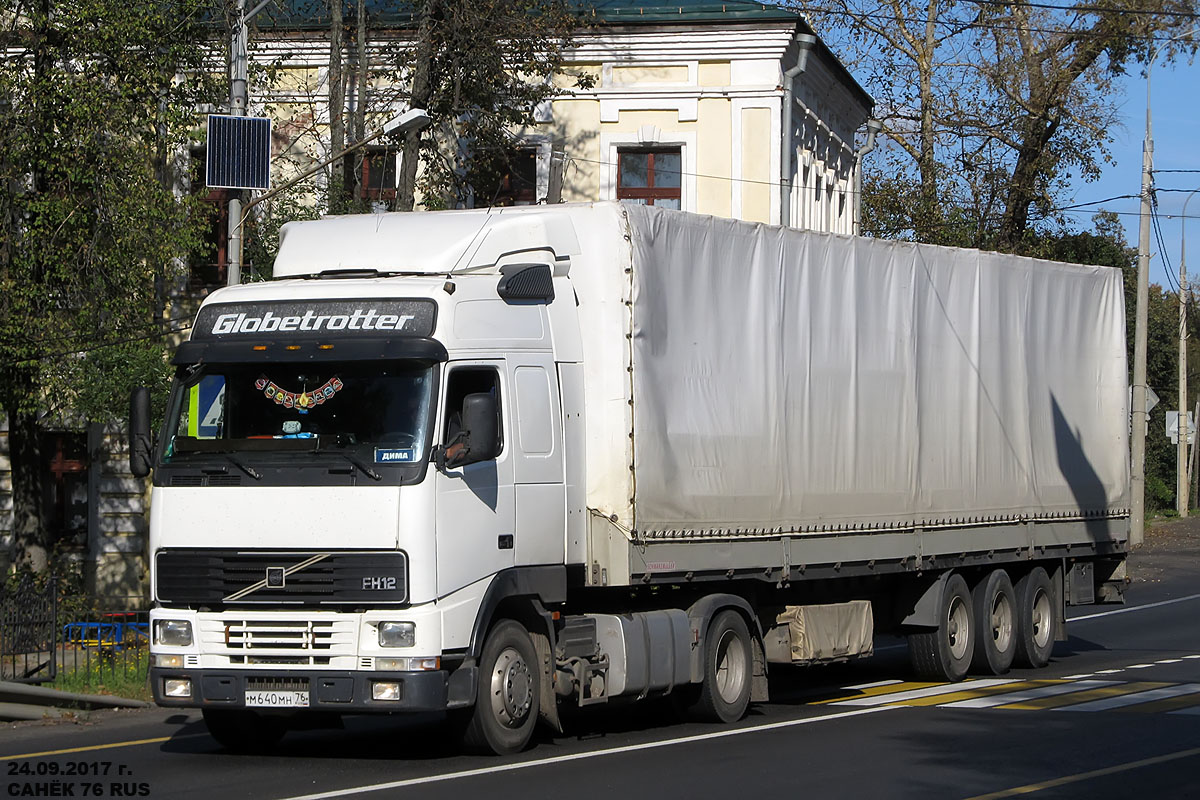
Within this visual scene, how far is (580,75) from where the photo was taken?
89.9 feet

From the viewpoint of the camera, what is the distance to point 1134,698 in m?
14.3

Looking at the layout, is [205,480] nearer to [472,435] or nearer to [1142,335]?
[472,435]

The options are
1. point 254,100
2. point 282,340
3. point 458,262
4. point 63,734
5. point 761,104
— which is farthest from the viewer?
point 761,104

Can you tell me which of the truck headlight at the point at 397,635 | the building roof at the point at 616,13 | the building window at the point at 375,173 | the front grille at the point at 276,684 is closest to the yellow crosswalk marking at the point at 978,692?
the truck headlight at the point at 397,635

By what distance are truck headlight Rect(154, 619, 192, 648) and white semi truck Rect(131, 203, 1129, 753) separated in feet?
0.06

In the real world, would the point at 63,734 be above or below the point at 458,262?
below

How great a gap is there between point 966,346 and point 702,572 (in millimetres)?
4982

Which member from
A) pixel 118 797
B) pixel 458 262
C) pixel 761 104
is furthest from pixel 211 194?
pixel 118 797

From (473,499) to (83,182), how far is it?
11.4m

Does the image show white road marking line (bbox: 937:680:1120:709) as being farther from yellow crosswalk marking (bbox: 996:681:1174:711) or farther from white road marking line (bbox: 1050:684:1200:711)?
white road marking line (bbox: 1050:684:1200:711)

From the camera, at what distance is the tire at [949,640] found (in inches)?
631

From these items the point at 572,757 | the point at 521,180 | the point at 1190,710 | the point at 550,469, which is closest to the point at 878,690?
the point at 1190,710

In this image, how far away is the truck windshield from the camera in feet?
34.5

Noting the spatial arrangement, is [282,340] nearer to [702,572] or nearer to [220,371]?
[220,371]
